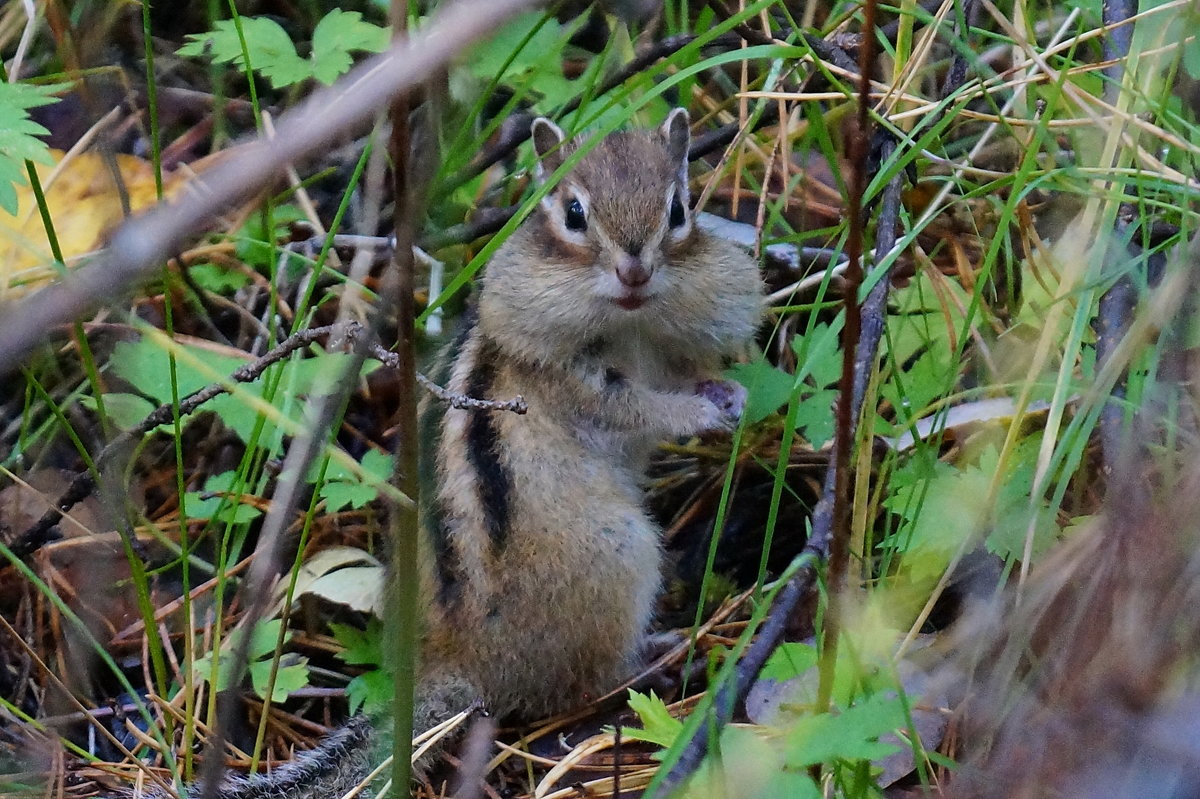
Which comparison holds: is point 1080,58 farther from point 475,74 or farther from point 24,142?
point 24,142

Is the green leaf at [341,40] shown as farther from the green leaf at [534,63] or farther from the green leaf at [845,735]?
the green leaf at [845,735]

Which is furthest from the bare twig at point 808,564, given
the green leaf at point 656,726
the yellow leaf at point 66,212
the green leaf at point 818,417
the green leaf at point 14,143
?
the yellow leaf at point 66,212

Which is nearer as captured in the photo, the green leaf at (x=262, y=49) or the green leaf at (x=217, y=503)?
the green leaf at (x=217, y=503)

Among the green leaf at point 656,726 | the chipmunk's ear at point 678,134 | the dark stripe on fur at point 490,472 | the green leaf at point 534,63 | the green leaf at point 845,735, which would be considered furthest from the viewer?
the green leaf at point 534,63

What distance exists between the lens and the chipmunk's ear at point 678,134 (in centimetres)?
308

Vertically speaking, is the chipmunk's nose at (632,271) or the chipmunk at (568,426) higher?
the chipmunk's nose at (632,271)

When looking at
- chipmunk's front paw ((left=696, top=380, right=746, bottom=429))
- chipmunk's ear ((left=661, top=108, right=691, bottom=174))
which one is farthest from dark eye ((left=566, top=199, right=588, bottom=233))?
chipmunk's front paw ((left=696, top=380, right=746, bottom=429))

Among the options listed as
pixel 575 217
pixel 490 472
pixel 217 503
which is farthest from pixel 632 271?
pixel 217 503

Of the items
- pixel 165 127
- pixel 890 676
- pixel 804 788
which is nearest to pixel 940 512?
pixel 890 676

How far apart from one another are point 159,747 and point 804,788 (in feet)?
5.30

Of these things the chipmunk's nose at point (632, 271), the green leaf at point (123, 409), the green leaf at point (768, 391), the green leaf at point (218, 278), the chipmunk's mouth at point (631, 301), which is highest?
the chipmunk's nose at point (632, 271)

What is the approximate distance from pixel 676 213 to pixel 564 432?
63 centimetres

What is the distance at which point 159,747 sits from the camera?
101 inches

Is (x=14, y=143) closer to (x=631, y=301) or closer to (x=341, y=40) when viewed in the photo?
(x=341, y=40)
